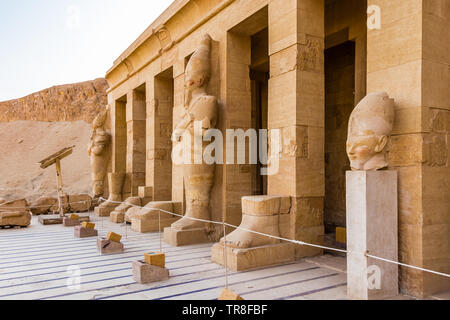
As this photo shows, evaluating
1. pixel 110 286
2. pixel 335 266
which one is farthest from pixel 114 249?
pixel 335 266

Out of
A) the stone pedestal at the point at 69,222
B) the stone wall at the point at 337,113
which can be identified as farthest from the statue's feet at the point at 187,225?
the stone pedestal at the point at 69,222

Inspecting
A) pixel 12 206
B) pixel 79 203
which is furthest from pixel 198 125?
pixel 79 203

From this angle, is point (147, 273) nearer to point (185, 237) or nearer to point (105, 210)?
point (185, 237)

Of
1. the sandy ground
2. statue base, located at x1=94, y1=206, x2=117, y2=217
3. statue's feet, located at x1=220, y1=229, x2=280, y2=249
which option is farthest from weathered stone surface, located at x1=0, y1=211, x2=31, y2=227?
the sandy ground

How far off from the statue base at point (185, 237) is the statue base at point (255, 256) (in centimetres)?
124

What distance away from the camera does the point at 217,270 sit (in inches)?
173

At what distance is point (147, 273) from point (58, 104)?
2884cm

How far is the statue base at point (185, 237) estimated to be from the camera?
5.92 metres

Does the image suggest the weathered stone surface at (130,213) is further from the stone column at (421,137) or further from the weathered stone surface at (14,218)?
the stone column at (421,137)

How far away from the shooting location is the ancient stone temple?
340 cm

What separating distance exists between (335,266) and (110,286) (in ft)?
8.88

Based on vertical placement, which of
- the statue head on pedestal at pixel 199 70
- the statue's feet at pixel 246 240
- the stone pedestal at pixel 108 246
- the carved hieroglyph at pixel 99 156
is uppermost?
the statue head on pedestal at pixel 199 70

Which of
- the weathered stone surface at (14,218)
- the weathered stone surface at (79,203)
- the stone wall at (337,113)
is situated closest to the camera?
the stone wall at (337,113)

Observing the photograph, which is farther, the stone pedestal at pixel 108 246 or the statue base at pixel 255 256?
the stone pedestal at pixel 108 246
